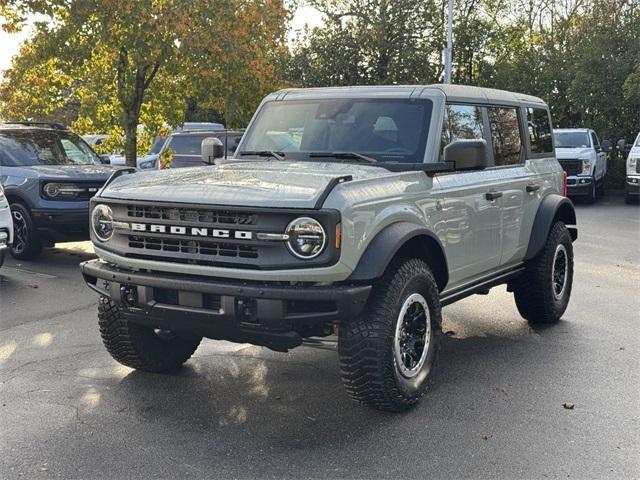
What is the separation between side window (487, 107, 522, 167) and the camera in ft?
19.4

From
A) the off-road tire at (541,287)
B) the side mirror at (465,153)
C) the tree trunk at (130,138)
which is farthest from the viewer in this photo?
the tree trunk at (130,138)

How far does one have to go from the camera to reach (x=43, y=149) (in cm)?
1044

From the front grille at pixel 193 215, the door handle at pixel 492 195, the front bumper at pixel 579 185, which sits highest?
the front grille at pixel 193 215

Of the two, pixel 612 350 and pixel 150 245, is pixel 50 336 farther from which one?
pixel 612 350

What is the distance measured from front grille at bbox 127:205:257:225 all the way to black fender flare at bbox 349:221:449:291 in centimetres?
64

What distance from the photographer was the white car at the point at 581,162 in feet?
60.4

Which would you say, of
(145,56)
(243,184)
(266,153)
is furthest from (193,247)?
(145,56)

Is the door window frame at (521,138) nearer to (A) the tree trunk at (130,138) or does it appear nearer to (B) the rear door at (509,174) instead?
(B) the rear door at (509,174)

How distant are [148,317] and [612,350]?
11.9ft

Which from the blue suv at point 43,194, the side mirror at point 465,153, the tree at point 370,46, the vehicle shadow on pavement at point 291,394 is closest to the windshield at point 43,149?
the blue suv at point 43,194

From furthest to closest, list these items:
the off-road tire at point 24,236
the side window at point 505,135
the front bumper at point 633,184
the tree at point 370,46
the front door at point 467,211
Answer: the tree at point 370,46 < the front bumper at point 633,184 < the off-road tire at point 24,236 < the side window at point 505,135 < the front door at point 467,211

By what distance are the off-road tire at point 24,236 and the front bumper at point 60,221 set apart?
0.10 metres

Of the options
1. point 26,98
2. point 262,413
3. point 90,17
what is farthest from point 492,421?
point 26,98

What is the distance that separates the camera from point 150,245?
430 centimetres
